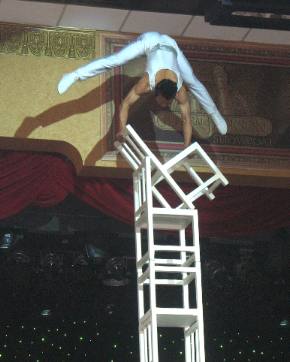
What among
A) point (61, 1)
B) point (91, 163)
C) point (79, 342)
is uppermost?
point (61, 1)

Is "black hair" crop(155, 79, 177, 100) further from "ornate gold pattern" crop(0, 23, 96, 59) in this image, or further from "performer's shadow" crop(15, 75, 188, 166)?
"ornate gold pattern" crop(0, 23, 96, 59)

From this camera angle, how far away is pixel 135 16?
7820 millimetres

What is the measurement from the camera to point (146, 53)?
7.45m

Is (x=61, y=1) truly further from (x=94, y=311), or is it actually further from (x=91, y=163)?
(x=94, y=311)

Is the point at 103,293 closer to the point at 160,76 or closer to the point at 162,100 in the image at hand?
the point at 162,100

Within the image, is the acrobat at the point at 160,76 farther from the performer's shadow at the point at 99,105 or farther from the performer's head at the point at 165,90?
the performer's shadow at the point at 99,105

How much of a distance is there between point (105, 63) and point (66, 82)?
0.29 m

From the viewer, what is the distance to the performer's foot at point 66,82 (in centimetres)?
717

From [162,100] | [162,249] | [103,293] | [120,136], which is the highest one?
[162,100]

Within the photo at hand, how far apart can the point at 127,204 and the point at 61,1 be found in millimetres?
1561

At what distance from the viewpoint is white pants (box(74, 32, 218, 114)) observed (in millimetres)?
7258

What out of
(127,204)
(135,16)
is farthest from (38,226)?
(135,16)

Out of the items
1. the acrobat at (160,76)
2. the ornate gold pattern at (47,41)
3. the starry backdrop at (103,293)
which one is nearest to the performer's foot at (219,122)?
the acrobat at (160,76)

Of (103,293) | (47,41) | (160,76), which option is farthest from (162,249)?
(103,293)
